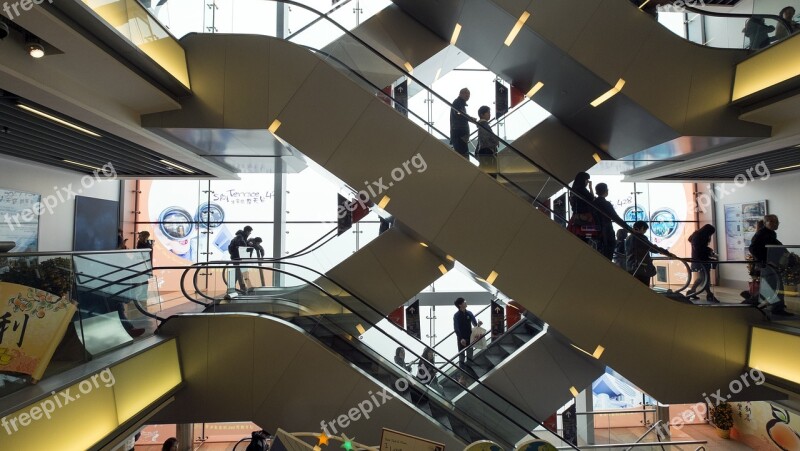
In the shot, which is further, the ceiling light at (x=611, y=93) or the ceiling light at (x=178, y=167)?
the ceiling light at (x=178, y=167)

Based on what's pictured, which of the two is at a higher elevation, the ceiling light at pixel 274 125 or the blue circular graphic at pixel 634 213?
the ceiling light at pixel 274 125

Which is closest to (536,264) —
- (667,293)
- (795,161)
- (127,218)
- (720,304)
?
(667,293)

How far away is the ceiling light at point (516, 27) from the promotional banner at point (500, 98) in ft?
14.0

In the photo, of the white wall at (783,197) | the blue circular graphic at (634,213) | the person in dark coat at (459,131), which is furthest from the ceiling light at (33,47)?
the blue circular graphic at (634,213)

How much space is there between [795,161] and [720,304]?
5.35 meters

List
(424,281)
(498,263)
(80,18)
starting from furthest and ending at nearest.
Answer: (424,281), (498,263), (80,18)

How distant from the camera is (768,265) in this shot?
675 centimetres

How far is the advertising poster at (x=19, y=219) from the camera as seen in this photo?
9.02 meters

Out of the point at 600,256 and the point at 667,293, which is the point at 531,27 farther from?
the point at 667,293

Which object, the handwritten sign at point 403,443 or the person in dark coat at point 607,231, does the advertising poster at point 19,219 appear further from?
the person in dark coat at point 607,231

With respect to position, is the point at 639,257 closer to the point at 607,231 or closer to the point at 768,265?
the point at 607,231

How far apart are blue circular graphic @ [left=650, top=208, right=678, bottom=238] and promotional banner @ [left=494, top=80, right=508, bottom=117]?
25.9 feet

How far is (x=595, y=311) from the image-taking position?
630 cm

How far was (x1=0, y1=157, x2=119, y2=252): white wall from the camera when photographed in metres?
9.12
